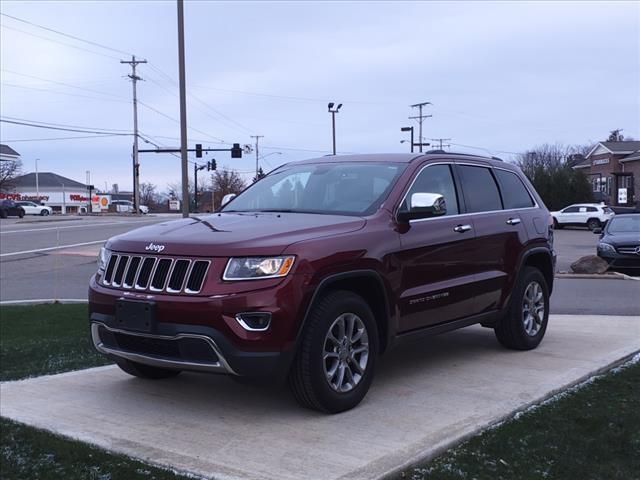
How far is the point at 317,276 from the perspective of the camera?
14.7 ft

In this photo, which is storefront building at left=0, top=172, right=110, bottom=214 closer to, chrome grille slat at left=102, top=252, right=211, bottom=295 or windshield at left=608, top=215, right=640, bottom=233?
windshield at left=608, top=215, right=640, bottom=233

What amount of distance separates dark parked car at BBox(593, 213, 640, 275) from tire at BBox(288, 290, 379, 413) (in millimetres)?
12880

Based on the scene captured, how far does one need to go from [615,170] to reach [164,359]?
63.7 meters

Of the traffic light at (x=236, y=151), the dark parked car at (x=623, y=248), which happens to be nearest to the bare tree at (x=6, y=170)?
the traffic light at (x=236, y=151)

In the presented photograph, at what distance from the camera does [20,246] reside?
26.4 metres

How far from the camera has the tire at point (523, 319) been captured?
658 cm

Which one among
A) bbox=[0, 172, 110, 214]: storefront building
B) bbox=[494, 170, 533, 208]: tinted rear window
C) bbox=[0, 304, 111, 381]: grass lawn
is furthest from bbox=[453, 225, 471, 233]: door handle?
bbox=[0, 172, 110, 214]: storefront building

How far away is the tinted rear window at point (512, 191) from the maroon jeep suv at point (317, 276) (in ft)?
1.08

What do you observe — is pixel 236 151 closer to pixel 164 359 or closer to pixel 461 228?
pixel 461 228

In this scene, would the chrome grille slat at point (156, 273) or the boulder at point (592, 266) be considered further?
the boulder at point (592, 266)

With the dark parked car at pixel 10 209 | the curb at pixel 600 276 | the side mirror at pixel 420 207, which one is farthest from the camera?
the dark parked car at pixel 10 209

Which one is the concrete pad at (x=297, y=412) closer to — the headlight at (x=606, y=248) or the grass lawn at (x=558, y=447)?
the grass lawn at (x=558, y=447)

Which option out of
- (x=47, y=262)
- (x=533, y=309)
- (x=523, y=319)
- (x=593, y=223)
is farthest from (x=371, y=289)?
(x=593, y=223)

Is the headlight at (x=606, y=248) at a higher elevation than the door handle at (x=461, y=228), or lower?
lower
